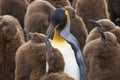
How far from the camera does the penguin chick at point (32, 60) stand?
3.57 meters

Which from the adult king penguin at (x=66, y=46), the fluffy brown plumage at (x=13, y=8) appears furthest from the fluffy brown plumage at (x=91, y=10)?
the adult king penguin at (x=66, y=46)

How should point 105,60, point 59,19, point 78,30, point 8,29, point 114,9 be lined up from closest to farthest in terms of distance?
point 59,19
point 105,60
point 8,29
point 78,30
point 114,9

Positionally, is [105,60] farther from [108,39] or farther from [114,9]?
[114,9]

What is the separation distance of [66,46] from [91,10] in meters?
1.56

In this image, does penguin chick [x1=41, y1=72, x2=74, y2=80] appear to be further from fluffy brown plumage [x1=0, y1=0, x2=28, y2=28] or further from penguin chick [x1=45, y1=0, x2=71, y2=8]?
penguin chick [x1=45, y1=0, x2=71, y2=8]

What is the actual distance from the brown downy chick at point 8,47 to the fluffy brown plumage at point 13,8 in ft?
3.77

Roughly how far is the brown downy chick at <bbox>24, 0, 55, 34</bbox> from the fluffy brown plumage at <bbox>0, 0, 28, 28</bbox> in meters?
0.44

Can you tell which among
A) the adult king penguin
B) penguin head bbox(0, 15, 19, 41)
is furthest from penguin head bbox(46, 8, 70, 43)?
penguin head bbox(0, 15, 19, 41)

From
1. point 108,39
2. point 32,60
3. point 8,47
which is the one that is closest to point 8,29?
point 8,47

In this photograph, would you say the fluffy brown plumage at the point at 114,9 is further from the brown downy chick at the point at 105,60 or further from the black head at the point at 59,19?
the black head at the point at 59,19

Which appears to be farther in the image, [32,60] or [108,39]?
[108,39]

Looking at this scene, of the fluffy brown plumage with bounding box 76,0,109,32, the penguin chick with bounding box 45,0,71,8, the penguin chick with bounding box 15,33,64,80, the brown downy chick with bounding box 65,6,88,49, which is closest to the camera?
the penguin chick with bounding box 15,33,64,80

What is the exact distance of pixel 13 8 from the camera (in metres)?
5.16

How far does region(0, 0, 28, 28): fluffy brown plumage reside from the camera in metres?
5.15
